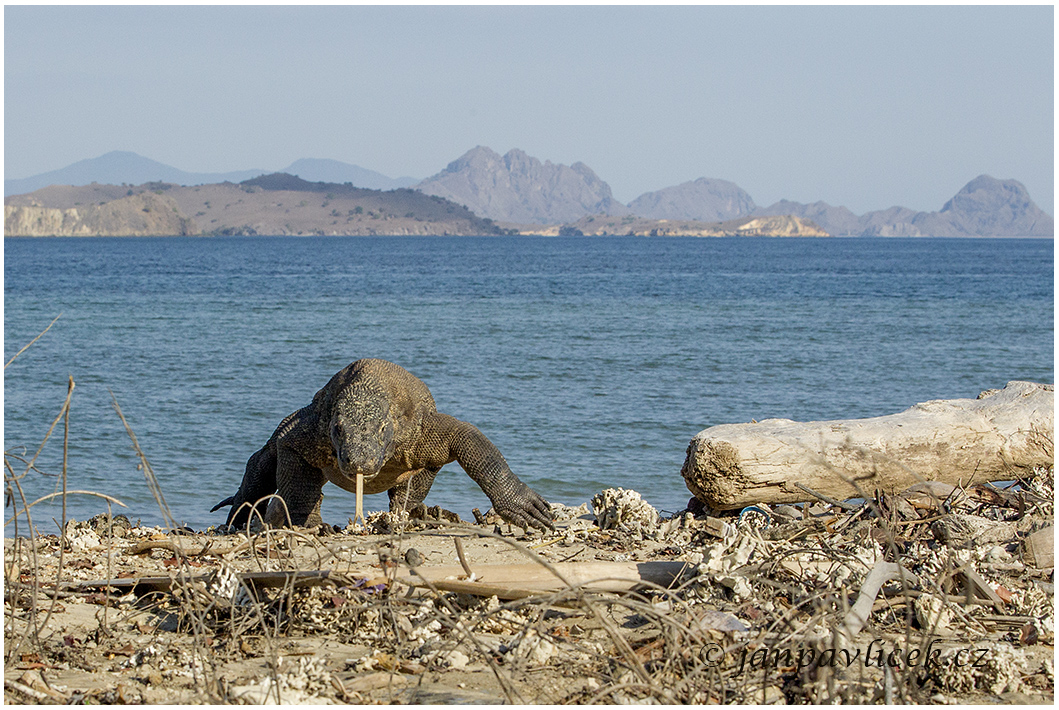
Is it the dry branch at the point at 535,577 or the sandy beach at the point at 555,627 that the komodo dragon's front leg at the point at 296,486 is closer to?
the sandy beach at the point at 555,627

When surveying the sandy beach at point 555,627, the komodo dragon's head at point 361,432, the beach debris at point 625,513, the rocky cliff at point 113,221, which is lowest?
the beach debris at point 625,513

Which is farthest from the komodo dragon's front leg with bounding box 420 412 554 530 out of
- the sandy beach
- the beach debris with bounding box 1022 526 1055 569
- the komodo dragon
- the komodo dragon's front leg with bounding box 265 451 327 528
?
the beach debris with bounding box 1022 526 1055 569

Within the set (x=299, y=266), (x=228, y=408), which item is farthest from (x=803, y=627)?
(x=299, y=266)

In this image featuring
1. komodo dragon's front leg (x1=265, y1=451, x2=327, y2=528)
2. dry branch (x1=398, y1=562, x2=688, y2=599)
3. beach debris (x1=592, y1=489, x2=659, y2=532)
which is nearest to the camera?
dry branch (x1=398, y1=562, x2=688, y2=599)

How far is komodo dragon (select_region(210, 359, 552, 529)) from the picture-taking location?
22.1ft

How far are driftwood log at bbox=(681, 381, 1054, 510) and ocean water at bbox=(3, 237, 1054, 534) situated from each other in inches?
137

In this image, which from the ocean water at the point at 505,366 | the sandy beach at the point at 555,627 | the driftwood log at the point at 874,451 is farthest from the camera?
the ocean water at the point at 505,366

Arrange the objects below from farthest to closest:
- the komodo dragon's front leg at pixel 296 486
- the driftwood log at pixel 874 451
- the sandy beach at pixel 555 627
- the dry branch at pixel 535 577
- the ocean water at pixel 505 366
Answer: the ocean water at pixel 505 366, the komodo dragon's front leg at pixel 296 486, the driftwood log at pixel 874 451, the dry branch at pixel 535 577, the sandy beach at pixel 555 627

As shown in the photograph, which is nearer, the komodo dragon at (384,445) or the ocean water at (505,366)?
the komodo dragon at (384,445)

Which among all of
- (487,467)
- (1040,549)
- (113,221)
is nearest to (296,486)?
(487,467)

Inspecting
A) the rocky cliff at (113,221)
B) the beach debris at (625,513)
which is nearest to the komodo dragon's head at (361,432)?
the beach debris at (625,513)

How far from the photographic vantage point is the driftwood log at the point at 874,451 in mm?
6301
